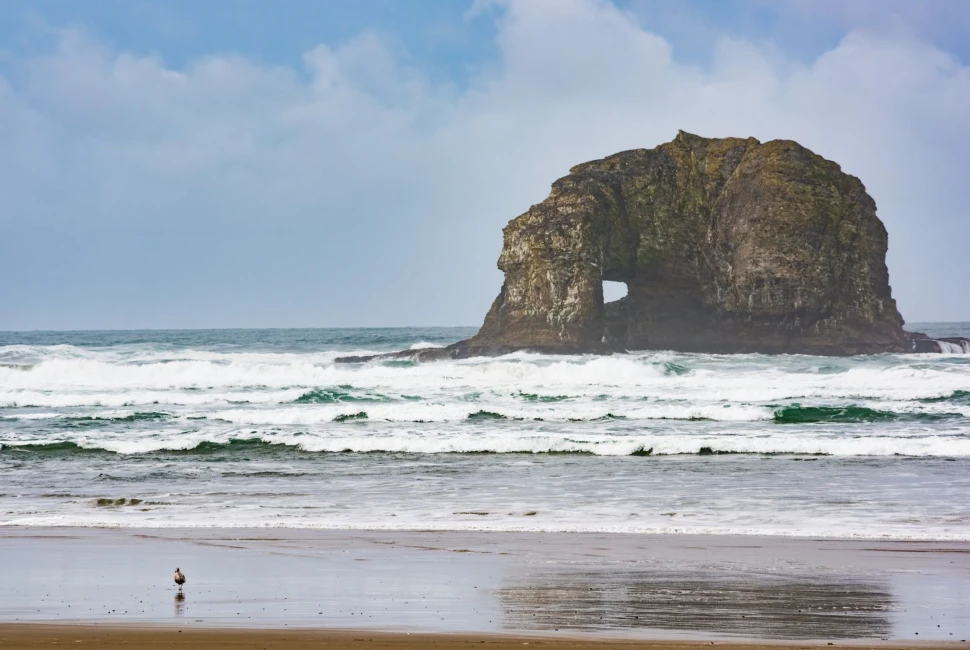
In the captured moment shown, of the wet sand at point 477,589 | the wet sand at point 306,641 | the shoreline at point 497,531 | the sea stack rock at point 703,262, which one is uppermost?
the sea stack rock at point 703,262

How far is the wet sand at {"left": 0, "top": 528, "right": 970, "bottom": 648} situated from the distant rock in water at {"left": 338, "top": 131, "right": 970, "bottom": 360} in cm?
3435

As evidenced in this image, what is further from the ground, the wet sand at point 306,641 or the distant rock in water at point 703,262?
the distant rock in water at point 703,262

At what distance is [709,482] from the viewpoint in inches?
622

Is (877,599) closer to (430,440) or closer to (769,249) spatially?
(430,440)

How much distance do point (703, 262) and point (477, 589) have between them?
43.6 m

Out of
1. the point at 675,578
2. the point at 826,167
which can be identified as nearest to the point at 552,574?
the point at 675,578

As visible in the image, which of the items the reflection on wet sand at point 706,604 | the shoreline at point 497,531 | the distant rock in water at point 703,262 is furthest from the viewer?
the distant rock in water at point 703,262

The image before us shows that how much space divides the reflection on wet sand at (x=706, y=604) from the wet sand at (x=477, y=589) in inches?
0.9

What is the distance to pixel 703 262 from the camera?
50.0 meters

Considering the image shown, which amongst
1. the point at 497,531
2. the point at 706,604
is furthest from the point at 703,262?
the point at 706,604

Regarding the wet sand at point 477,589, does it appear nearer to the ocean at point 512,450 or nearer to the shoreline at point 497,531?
the shoreline at point 497,531

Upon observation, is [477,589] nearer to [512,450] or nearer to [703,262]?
[512,450]

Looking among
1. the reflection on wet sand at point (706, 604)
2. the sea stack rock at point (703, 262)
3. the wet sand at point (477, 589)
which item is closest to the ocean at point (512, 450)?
the wet sand at point (477, 589)

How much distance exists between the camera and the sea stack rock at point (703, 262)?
46.9 meters
